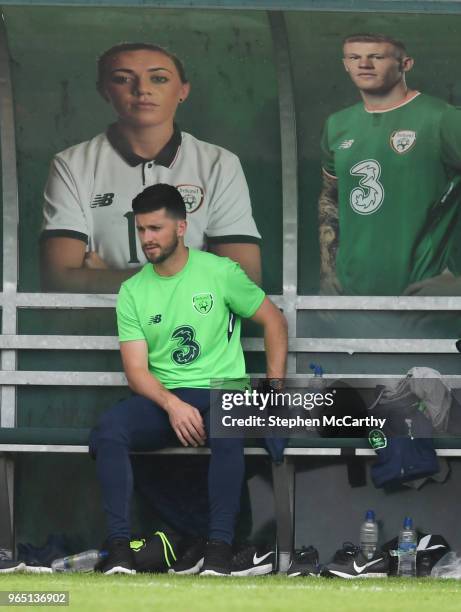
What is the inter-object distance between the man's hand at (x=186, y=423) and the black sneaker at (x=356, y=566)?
768 millimetres

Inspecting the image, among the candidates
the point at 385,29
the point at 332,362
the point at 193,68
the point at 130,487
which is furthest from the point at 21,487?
the point at 385,29

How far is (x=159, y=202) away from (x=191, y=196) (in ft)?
1.66

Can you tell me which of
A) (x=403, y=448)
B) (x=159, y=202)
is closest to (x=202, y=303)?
(x=159, y=202)

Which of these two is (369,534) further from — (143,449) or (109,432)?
(109,432)

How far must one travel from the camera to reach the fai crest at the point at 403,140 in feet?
23.5

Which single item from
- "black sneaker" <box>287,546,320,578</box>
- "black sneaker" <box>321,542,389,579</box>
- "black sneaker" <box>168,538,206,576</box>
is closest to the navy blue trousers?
"black sneaker" <box>168,538,206,576</box>

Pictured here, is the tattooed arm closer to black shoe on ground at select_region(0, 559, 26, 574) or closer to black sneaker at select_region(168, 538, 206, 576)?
black sneaker at select_region(168, 538, 206, 576)

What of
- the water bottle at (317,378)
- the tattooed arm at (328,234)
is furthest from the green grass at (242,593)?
the tattooed arm at (328,234)

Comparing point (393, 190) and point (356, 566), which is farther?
point (393, 190)

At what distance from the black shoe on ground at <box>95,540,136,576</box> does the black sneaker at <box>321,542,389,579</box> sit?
786 millimetres

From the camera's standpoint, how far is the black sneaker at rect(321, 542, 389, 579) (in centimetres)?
610

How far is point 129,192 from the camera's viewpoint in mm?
7238

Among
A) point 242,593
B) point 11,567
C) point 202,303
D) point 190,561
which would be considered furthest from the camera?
point 202,303

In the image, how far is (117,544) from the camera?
6105mm
